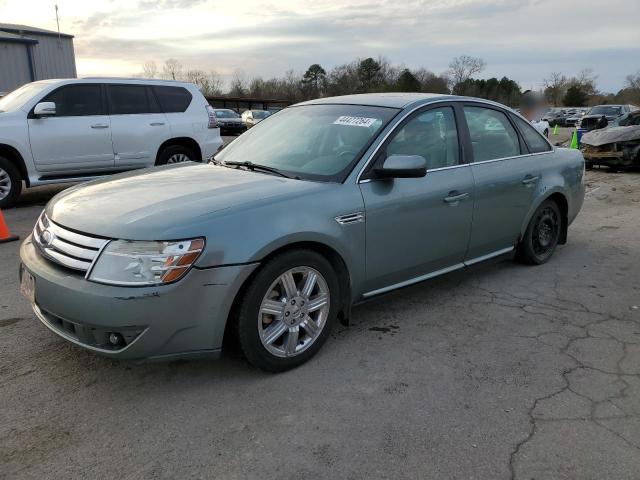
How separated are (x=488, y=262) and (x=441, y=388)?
191 centimetres

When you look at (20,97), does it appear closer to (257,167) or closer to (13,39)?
(257,167)

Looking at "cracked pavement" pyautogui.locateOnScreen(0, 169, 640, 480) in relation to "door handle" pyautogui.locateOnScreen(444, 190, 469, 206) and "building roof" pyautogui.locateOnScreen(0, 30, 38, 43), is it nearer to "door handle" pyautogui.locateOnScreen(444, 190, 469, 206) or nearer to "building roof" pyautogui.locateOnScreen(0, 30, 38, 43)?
"door handle" pyautogui.locateOnScreen(444, 190, 469, 206)

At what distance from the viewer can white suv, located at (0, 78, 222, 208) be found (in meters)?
7.64

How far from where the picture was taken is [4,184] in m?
7.65

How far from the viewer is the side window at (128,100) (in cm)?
840

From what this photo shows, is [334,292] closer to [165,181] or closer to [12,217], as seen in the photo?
[165,181]

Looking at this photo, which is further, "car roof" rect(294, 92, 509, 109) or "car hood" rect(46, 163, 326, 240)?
"car roof" rect(294, 92, 509, 109)

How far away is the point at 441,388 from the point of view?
10.2 feet

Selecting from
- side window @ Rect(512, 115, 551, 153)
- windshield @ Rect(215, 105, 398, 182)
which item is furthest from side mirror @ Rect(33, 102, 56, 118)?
side window @ Rect(512, 115, 551, 153)

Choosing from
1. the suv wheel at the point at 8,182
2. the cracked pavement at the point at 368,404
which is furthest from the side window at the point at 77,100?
the cracked pavement at the point at 368,404

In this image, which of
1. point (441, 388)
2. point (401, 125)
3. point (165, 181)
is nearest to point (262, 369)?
point (441, 388)

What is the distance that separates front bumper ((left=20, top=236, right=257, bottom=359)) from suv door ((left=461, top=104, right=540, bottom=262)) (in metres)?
2.30

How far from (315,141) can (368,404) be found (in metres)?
1.97

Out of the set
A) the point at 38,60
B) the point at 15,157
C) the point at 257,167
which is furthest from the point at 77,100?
the point at 38,60
